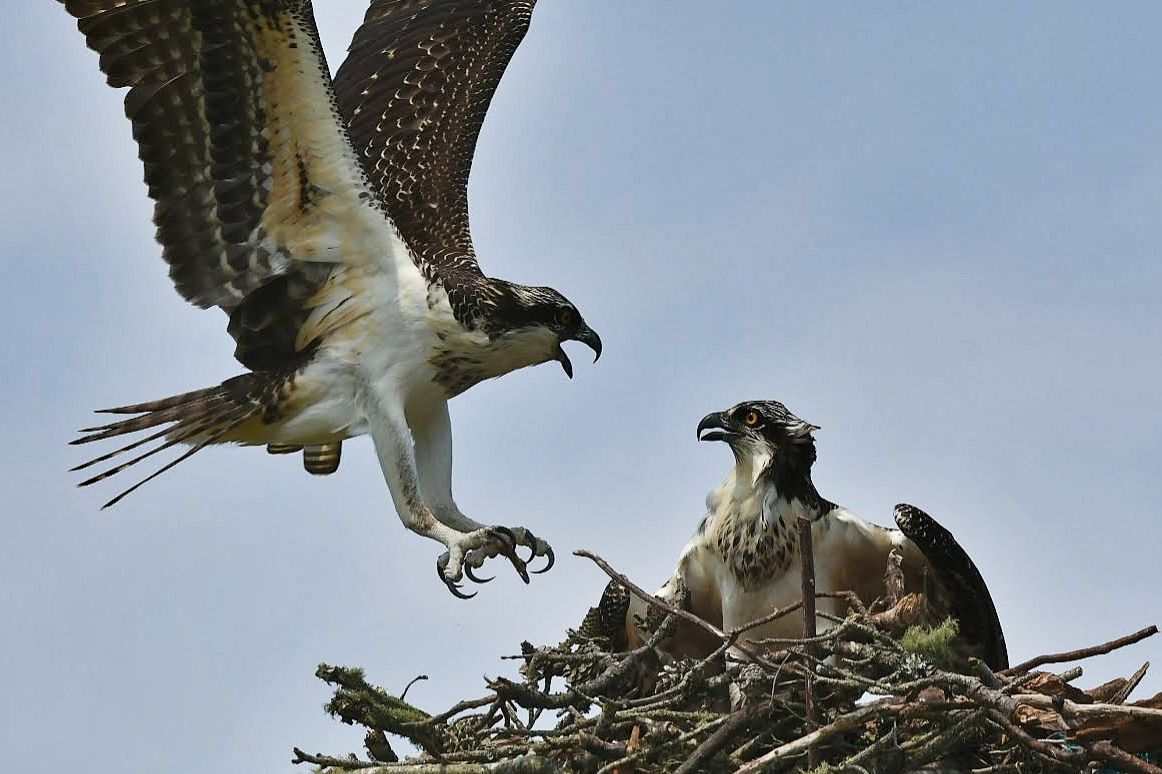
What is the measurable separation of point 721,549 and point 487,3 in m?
4.00

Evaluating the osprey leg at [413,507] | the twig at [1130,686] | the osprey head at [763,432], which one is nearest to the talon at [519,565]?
the osprey leg at [413,507]

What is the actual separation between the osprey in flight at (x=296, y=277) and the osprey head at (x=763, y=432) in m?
0.68

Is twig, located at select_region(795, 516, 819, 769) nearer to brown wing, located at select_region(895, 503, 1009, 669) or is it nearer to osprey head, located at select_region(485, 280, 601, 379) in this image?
brown wing, located at select_region(895, 503, 1009, 669)

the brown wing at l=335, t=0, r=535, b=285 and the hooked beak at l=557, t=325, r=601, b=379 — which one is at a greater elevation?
the brown wing at l=335, t=0, r=535, b=285

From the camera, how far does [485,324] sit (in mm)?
9688

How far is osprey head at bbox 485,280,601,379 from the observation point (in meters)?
9.71

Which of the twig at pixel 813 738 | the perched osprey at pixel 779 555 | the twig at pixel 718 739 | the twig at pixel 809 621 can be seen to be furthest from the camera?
the perched osprey at pixel 779 555

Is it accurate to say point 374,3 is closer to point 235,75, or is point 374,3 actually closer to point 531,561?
point 235,75

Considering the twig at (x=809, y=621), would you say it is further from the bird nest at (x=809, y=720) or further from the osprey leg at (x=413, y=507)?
the osprey leg at (x=413, y=507)

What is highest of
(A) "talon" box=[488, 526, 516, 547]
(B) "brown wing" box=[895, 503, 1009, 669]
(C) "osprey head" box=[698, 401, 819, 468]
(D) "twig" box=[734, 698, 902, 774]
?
(C) "osprey head" box=[698, 401, 819, 468]

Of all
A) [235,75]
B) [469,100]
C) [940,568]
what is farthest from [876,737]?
[469,100]

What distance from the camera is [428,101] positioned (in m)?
11.6

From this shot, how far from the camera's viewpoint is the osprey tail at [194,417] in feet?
31.0

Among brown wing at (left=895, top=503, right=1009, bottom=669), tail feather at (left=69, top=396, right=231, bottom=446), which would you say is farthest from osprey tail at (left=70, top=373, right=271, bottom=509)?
brown wing at (left=895, top=503, right=1009, bottom=669)
